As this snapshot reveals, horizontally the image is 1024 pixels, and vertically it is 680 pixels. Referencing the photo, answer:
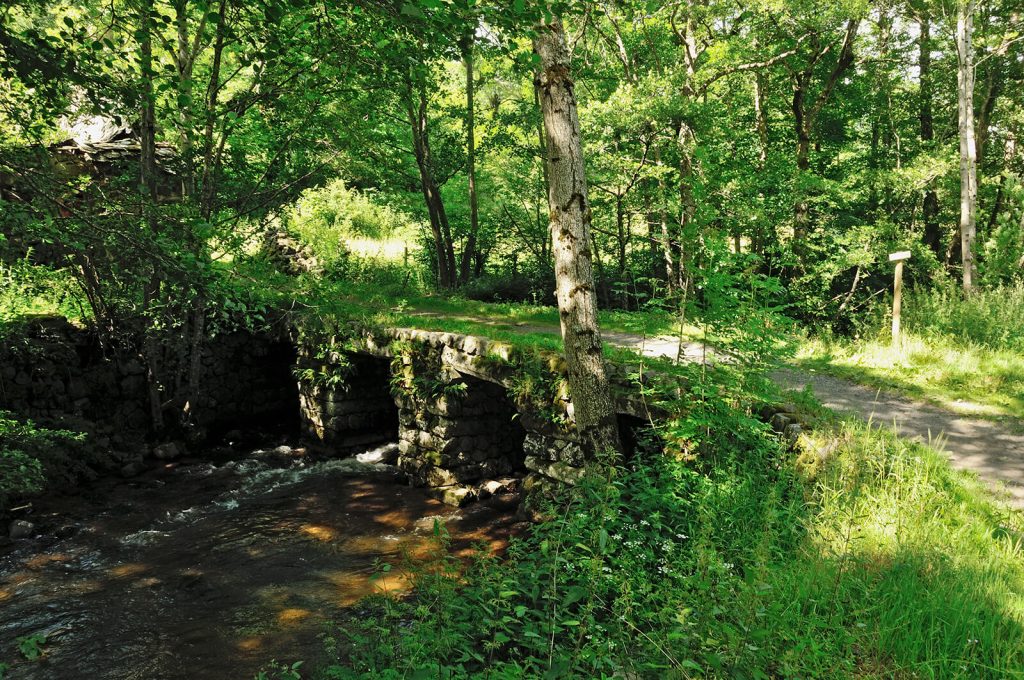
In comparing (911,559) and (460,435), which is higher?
(911,559)

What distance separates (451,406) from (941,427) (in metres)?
5.93

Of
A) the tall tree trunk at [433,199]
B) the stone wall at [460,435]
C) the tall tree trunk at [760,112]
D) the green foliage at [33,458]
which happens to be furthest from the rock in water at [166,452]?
the tall tree trunk at [760,112]

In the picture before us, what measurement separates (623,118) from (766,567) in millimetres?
9752

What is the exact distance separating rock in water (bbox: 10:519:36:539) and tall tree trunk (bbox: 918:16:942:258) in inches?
728

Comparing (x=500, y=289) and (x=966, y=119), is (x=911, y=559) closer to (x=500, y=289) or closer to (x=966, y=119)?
(x=966, y=119)

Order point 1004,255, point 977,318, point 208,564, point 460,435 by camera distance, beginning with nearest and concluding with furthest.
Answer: point 208,564 < point 977,318 < point 460,435 < point 1004,255

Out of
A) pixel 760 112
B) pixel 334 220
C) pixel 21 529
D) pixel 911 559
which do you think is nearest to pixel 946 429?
pixel 911 559

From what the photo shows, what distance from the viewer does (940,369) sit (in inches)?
285

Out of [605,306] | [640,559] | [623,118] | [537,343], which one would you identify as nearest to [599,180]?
[623,118]

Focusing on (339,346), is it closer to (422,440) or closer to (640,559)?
(422,440)

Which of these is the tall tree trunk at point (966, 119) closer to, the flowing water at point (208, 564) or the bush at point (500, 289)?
the bush at point (500, 289)

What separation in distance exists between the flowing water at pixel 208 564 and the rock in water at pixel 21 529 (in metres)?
0.17

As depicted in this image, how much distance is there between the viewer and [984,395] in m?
6.55

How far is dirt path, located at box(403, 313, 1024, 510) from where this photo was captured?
15.6ft
